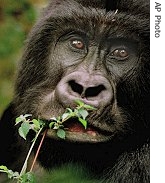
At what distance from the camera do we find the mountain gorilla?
2.96m

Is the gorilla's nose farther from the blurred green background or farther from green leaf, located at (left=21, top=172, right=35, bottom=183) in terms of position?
the blurred green background

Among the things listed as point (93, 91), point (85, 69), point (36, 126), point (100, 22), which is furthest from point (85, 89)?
point (100, 22)

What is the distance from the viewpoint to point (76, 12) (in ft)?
10.2

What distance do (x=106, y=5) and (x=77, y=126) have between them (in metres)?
0.52

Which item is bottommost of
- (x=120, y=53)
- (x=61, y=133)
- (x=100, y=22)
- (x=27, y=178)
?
(x=27, y=178)

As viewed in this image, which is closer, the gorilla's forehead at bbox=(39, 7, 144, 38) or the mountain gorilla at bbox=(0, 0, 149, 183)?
the mountain gorilla at bbox=(0, 0, 149, 183)

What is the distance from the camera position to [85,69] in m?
2.97

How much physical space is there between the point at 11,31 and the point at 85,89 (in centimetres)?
120

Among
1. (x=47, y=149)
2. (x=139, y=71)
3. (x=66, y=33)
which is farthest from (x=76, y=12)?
(x=47, y=149)

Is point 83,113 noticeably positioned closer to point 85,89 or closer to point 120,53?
point 85,89

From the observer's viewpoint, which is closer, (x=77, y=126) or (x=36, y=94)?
(x=77, y=126)

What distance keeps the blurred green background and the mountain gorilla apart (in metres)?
0.68

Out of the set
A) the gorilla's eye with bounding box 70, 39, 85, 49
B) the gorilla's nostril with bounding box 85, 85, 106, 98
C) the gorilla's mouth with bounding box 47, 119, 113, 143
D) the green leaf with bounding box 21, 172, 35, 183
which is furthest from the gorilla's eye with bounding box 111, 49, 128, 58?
the green leaf with bounding box 21, 172, 35, 183
